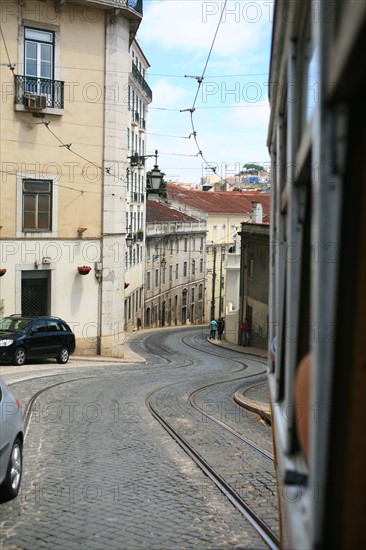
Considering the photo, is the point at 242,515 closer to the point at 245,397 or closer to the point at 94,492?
the point at 94,492

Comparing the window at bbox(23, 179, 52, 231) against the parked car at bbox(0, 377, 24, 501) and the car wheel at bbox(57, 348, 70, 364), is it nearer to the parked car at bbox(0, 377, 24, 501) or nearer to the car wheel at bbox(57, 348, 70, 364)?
the car wheel at bbox(57, 348, 70, 364)

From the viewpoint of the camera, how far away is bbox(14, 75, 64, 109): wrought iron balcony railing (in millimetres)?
24297

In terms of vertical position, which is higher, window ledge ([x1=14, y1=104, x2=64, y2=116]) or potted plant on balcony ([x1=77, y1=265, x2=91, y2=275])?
window ledge ([x1=14, y1=104, x2=64, y2=116])

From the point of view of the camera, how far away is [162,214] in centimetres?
6144

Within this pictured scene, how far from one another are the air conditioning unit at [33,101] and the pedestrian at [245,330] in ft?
58.7

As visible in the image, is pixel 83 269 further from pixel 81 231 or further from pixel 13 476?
pixel 13 476

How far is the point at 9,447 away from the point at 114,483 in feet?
4.83

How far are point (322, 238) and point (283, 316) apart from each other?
1.94m

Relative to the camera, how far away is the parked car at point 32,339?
797 inches

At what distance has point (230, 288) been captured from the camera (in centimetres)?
4834

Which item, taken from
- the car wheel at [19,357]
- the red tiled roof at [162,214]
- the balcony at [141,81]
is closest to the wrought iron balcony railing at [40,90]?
the car wheel at [19,357]

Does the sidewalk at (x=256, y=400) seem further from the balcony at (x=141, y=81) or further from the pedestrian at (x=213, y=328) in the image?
the balcony at (x=141, y=81)

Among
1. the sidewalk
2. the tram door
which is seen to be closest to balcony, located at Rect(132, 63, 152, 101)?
the tram door

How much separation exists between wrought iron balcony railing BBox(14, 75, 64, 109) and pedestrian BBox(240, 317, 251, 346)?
56.6 ft
